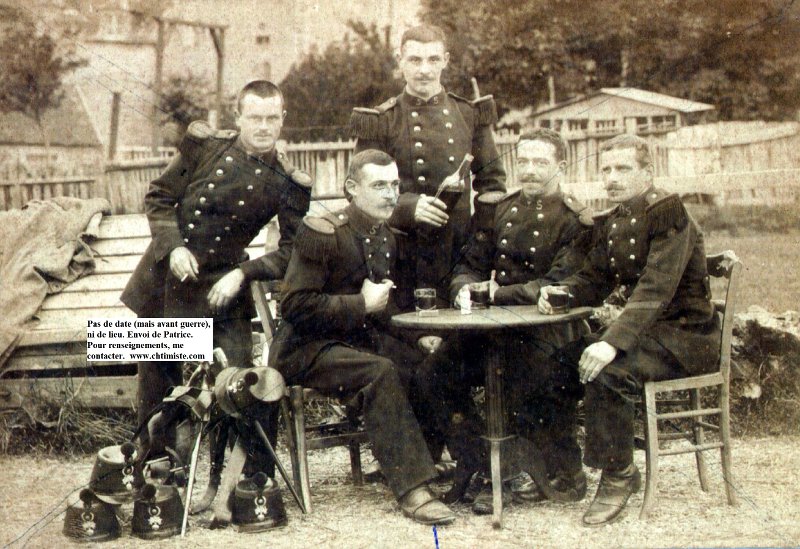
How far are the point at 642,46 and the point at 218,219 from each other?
298 cm

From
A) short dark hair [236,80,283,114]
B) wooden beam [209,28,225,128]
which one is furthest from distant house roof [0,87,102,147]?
short dark hair [236,80,283,114]

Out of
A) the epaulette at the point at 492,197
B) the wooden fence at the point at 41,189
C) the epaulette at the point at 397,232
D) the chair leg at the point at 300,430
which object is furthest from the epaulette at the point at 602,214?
the wooden fence at the point at 41,189

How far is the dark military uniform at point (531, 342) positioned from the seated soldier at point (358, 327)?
0.87ft

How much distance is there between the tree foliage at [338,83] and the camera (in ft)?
15.0

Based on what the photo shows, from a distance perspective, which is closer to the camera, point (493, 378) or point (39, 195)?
point (493, 378)

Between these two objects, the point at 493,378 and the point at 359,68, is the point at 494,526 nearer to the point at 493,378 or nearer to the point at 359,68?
the point at 493,378

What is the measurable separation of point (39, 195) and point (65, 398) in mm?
1173

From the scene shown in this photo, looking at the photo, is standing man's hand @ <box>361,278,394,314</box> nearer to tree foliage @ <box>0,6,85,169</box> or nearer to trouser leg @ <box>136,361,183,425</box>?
trouser leg @ <box>136,361,183,425</box>

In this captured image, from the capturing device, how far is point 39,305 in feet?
15.3

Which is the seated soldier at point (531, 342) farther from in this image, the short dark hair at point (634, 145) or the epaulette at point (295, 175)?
the epaulette at point (295, 175)

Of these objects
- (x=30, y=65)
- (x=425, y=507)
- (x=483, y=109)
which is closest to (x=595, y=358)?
(x=425, y=507)

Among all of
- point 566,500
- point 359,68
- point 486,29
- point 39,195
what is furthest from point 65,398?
point 486,29

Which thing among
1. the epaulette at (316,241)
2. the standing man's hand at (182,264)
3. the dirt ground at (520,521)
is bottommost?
the dirt ground at (520,521)

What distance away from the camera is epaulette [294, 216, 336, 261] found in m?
3.63
